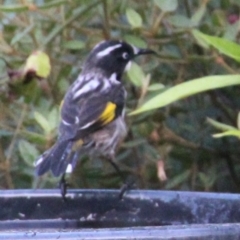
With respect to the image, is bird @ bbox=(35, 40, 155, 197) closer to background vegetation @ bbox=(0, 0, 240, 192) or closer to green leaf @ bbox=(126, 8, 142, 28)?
background vegetation @ bbox=(0, 0, 240, 192)

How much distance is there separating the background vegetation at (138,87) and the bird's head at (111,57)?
0.14 ft

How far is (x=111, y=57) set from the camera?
368 cm

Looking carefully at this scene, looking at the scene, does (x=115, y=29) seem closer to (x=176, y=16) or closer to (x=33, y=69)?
(x=176, y=16)

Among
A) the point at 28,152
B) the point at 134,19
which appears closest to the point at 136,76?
the point at 134,19

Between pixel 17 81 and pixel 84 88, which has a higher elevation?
pixel 17 81

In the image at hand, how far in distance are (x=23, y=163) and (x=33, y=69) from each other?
27.1 inches

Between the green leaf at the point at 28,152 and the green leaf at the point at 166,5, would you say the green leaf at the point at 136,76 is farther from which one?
the green leaf at the point at 28,152

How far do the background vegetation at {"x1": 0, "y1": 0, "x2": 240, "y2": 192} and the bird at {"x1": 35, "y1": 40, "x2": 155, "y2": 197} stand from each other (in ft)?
0.15

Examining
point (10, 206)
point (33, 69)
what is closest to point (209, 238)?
point (10, 206)

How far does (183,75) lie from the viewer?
3201mm

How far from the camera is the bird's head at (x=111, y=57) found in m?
3.23

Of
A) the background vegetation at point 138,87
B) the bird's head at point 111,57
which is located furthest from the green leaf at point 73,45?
the bird's head at point 111,57

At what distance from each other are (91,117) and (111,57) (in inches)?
23.9

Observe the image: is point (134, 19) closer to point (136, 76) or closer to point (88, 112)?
point (136, 76)
